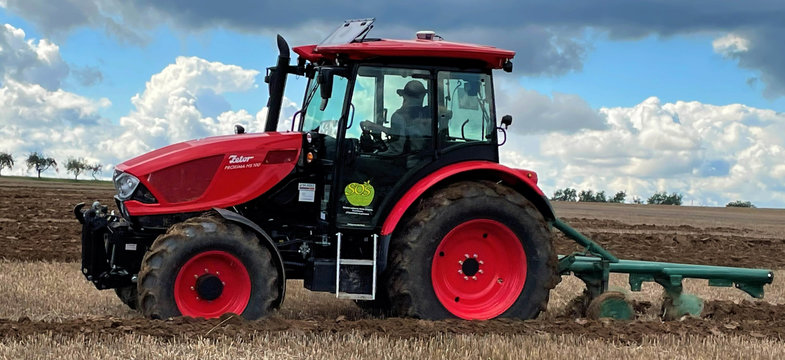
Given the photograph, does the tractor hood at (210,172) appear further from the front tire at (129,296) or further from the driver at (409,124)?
the front tire at (129,296)

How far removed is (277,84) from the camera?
8.42 m

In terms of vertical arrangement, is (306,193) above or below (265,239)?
above

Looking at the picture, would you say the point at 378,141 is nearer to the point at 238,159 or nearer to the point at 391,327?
the point at 238,159

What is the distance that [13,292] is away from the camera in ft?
31.3

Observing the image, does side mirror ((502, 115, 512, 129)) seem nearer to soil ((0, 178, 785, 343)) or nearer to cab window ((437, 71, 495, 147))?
cab window ((437, 71, 495, 147))

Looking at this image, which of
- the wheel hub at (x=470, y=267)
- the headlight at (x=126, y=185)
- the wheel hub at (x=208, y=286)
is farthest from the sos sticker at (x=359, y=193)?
the headlight at (x=126, y=185)

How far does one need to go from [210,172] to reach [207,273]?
3.18ft

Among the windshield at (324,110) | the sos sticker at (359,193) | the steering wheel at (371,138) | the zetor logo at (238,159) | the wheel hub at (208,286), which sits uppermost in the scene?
the windshield at (324,110)

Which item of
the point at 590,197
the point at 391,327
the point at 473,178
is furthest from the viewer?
the point at 590,197

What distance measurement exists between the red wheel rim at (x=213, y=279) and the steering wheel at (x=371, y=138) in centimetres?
148

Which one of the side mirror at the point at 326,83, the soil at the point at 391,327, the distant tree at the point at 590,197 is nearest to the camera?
the soil at the point at 391,327

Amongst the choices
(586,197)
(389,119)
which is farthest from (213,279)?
(586,197)

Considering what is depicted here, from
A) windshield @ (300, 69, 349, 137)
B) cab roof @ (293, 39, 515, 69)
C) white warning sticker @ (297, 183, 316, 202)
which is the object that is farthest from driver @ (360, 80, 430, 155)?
white warning sticker @ (297, 183, 316, 202)

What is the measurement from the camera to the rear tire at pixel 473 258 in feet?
24.2
